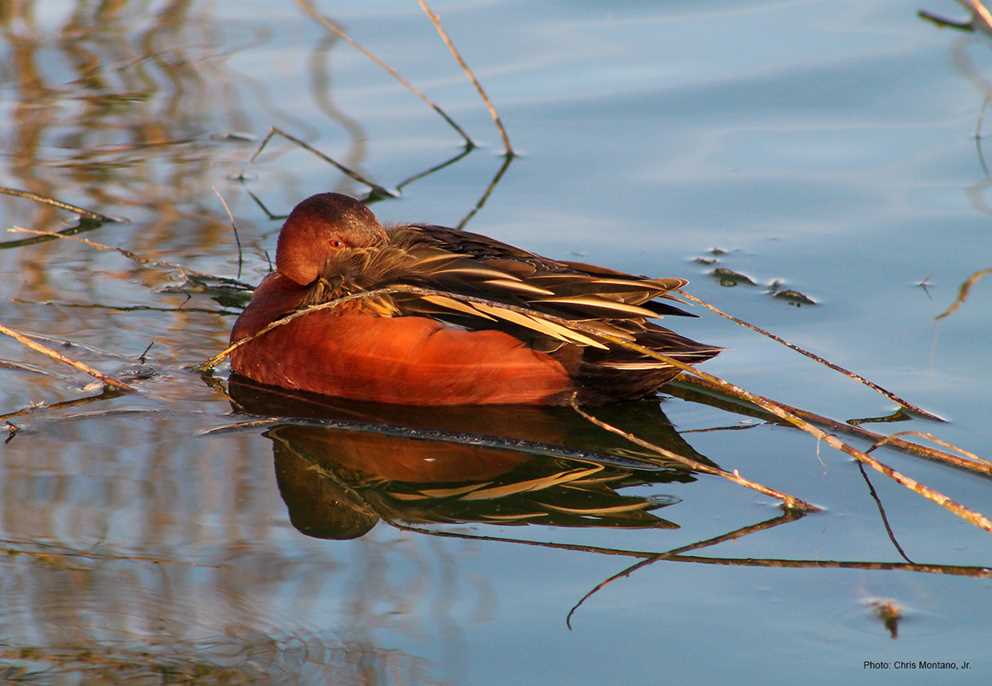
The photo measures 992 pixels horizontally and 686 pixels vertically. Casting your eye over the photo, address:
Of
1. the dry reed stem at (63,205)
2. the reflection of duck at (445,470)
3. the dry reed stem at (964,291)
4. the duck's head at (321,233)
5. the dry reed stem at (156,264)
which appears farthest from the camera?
the dry reed stem at (63,205)

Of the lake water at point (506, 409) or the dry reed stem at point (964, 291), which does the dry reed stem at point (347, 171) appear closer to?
the lake water at point (506, 409)

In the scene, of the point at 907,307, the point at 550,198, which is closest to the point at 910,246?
the point at 907,307

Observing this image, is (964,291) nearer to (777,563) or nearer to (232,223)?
(777,563)

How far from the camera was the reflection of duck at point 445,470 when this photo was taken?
4727 mm

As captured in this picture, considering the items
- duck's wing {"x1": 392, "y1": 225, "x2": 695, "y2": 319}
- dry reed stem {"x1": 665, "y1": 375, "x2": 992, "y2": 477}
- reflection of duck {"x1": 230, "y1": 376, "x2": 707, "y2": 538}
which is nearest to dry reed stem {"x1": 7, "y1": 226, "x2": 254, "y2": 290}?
reflection of duck {"x1": 230, "y1": 376, "x2": 707, "y2": 538}

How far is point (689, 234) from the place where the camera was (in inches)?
279

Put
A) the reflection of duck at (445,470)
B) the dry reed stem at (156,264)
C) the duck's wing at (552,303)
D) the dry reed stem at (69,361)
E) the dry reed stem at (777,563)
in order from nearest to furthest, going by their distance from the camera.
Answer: the dry reed stem at (777,563), the reflection of duck at (445,470), the dry reed stem at (69,361), the duck's wing at (552,303), the dry reed stem at (156,264)

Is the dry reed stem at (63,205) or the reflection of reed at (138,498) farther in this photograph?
the dry reed stem at (63,205)

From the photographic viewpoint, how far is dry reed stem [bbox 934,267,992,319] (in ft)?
20.3

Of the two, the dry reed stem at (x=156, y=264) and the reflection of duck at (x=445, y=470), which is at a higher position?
the reflection of duck at (x=445, y=470)

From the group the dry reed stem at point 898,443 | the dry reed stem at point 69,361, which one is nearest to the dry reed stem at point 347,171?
the dry reed stem at point 69,361

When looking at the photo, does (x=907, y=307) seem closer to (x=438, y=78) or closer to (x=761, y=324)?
(x=761, y=324)

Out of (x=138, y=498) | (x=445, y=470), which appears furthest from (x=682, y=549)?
(x=138, y=498)

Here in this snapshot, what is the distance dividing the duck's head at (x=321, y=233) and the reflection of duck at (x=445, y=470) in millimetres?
515
